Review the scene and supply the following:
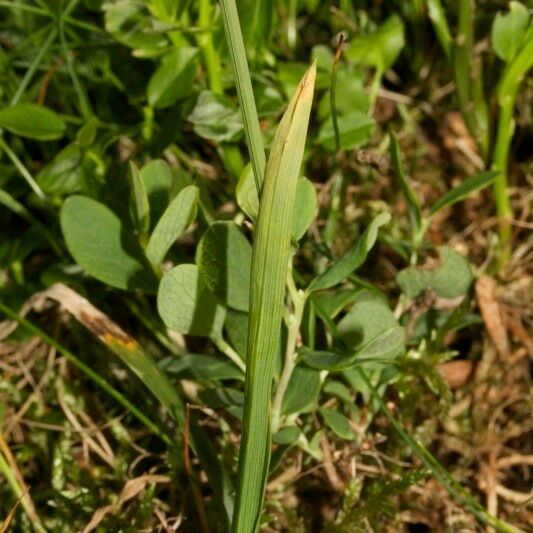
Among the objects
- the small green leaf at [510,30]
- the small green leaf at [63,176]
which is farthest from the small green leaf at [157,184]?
the small green leaf at [510,30]

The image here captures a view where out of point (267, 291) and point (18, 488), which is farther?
point (18, 488)

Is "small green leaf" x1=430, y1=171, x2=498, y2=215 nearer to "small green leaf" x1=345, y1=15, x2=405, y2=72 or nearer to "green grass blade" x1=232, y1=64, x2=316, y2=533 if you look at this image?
"small green leaf" x1=345, y1=15, x2=405, y2=72

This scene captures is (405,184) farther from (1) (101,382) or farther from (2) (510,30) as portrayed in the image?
(1) (101,382)

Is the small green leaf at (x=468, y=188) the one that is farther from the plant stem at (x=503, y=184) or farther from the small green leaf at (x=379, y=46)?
the small green leaf at (x=379, y=46)

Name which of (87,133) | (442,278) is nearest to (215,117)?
(87,133)

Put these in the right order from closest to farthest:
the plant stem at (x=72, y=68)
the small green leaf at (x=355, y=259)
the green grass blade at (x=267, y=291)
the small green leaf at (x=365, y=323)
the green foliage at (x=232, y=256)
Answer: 1. the green grass blade at (x=267, y=291)
2. the small green leaf at (x=355, y=259)
3. the green foliage at (x=232, y=256)
4. the small green leaf at (x=365, y=323)
5. the plant stem at (x=72, y=68)

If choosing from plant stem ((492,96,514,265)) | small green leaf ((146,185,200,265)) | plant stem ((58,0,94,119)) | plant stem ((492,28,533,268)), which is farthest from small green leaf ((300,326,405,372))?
plant stem ((58,0,94,119))

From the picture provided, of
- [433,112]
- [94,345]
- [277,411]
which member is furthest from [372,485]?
[433,112]
